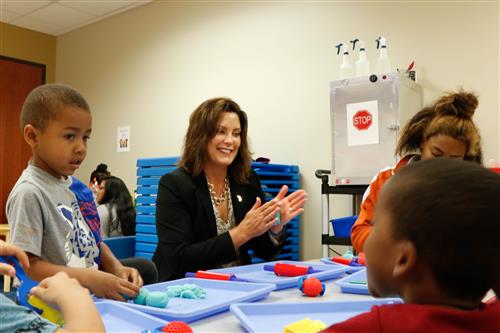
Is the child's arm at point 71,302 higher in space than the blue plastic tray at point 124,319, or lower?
higher

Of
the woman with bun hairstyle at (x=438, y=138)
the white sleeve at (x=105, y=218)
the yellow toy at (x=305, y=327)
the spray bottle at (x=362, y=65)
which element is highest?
the spray bottle at (x=362, y=65)

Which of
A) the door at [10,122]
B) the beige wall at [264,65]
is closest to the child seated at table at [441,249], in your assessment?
the beige wall at [264,65]

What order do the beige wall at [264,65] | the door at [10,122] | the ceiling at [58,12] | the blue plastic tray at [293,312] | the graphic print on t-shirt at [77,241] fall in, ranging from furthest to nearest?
the door at [10,122]
the ceiling at [58,12]
the beige wall at [264,65]
the graphic print on t-shirt at [77,241]
the blue plastic tray at [293,312]

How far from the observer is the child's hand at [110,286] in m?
0.86

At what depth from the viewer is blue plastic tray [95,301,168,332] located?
28.6 inches

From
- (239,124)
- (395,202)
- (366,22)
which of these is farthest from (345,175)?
(395,202)

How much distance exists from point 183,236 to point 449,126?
3.08 feet

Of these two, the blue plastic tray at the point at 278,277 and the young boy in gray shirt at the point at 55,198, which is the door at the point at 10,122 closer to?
the young boy in gray shirt at the point at 55,198

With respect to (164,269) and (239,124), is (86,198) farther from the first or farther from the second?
(239,124)

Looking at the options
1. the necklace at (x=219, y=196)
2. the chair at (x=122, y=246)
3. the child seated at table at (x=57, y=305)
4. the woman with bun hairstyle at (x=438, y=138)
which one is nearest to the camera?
the child seated at table at (x=57, y=305)

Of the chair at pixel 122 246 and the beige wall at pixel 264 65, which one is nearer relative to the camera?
the beige wall at pixel 264 65

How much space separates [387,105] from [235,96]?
1394mm

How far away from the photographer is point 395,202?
51cm

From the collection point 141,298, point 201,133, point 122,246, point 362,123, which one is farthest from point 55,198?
→ point 122,246
